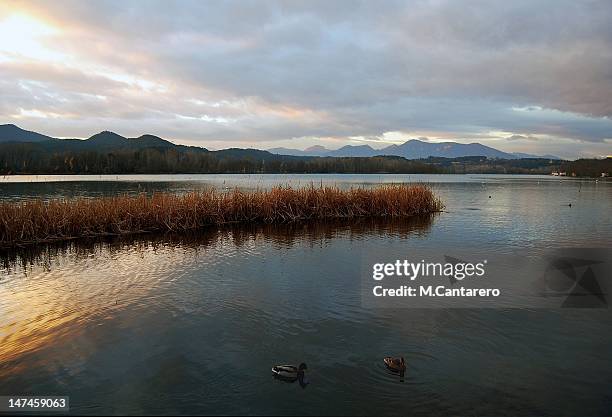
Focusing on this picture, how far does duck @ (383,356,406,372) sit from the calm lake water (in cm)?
18

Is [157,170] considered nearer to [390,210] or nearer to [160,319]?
[390,210]

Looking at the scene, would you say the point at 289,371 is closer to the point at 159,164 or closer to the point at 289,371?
the point at 289,371

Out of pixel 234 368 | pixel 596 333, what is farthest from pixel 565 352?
pixel 234 368

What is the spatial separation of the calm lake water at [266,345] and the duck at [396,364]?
183mm

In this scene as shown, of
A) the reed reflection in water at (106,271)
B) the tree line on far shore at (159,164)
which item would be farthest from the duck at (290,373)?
the tree line on far shore at (159,164)

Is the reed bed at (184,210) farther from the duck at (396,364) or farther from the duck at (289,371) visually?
the duck at (396,364)

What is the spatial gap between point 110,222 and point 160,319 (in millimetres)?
15050

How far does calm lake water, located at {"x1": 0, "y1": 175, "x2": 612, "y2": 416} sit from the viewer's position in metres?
6.80

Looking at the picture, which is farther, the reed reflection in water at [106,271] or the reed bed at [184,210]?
the reed bed at [184,210]

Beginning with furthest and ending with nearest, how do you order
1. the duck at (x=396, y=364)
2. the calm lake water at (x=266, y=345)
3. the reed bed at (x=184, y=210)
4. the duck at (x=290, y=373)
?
the reed bed at (x=184, y=210) < the duck at (x=396, y=364) < the duck at (x=290, y=373) < the calm lake water at (x=266, y=345)

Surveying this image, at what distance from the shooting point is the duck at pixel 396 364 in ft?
24.7

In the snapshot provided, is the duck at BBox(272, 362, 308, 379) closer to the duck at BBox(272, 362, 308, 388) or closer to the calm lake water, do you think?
the duck at BBox(272, 362, 308, 388)

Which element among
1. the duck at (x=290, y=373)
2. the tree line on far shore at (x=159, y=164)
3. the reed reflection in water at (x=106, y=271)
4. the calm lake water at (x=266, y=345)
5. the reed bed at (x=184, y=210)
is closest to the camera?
the calm lake water at (x=266, y=345)

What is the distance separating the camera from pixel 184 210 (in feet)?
84.1
